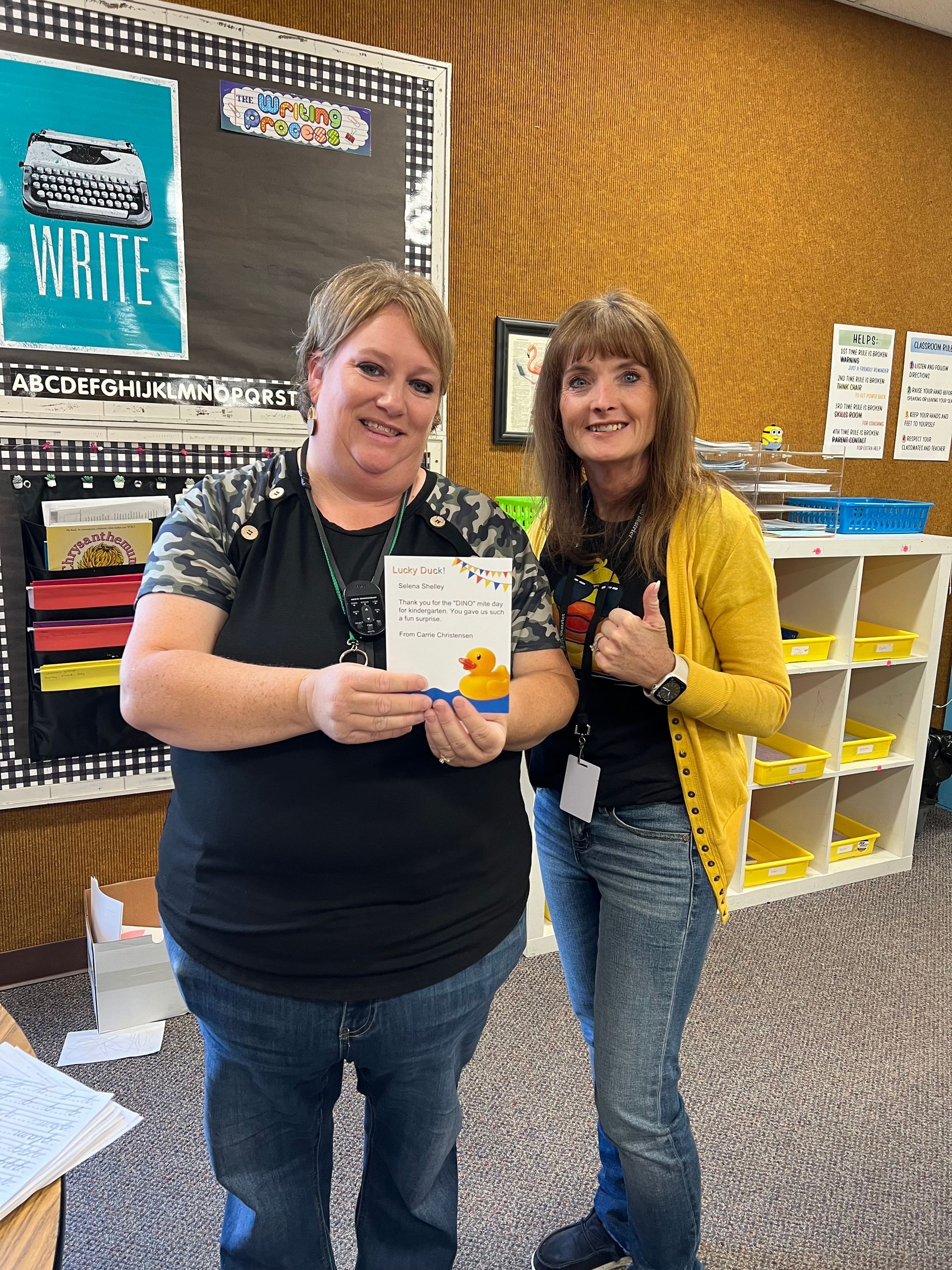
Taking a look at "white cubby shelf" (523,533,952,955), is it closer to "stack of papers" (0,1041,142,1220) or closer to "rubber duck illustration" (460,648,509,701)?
"rubber duck illustration" (460,648,509,701)

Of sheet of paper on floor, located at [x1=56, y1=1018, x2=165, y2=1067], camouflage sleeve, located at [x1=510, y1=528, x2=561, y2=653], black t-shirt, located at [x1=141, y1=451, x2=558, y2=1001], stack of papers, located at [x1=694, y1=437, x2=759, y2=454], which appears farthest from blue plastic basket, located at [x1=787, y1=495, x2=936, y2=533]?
sheet of paper on floor, located at [x1=56, y1=1018, x2=165, y2=1067]

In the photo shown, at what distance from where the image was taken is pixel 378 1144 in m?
1.15

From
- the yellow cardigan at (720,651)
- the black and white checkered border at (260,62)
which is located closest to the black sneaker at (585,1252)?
the yellow cardigan at (720,651)

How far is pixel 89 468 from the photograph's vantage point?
220cm

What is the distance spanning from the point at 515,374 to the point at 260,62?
1078 millimetres

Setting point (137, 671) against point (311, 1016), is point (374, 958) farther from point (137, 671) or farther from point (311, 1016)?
point (137, 671)

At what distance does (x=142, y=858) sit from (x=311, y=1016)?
1.69m

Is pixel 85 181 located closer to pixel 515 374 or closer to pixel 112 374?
pixel 112 374

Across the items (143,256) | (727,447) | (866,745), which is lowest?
(866,745)

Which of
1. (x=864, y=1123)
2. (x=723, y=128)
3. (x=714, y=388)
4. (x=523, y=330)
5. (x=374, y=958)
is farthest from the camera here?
(x=714, y=388)

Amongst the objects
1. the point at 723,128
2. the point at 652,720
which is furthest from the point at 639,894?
the point at 723,128

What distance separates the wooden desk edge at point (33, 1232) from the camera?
0.82 m

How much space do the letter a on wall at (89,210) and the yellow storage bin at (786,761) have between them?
2.22 m

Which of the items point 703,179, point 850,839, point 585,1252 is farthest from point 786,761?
point 703,179
